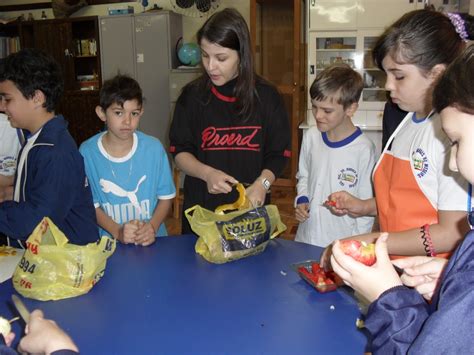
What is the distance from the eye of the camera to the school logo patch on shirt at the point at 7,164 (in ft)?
8.04

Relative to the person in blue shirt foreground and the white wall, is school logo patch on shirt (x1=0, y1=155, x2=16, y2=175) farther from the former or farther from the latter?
the white wall

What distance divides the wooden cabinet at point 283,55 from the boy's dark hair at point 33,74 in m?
4.07

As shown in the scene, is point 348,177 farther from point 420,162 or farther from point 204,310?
point 204,310

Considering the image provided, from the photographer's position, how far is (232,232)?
1524mm

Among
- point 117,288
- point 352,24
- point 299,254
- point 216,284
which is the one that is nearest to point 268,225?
point 299,254

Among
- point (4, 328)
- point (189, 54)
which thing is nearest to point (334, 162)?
point (4, 328)

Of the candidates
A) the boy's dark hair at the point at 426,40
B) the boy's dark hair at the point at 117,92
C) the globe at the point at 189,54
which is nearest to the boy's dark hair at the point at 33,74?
the boy's dark hair at the point at 117,92

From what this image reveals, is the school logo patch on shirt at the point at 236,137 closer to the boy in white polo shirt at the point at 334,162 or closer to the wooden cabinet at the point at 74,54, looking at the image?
the boy in white polo shirt at the point at 334,162

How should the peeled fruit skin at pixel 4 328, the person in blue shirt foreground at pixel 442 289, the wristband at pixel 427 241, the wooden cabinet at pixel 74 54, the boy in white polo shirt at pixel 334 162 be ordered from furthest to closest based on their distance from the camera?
the wooden cabinet at pixel 74 54, the boy in white polo shirt at pixel 334 162, the wristband at pixel 427 241, the peeled fruit skin at pixel 4 328, the person in blue shirt foreground at pixel 442 289

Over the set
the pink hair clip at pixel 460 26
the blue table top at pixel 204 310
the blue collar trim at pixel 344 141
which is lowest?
the blue table top at pixel 204 310

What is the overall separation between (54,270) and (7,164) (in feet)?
4.68

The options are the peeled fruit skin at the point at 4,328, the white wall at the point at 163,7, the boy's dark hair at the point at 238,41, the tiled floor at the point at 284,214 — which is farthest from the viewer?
the white wall at the point at 163,7

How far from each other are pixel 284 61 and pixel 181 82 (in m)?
1.40

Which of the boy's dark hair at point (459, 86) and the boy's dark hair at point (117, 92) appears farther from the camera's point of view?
the boy's dark hair at point (117, 92)
